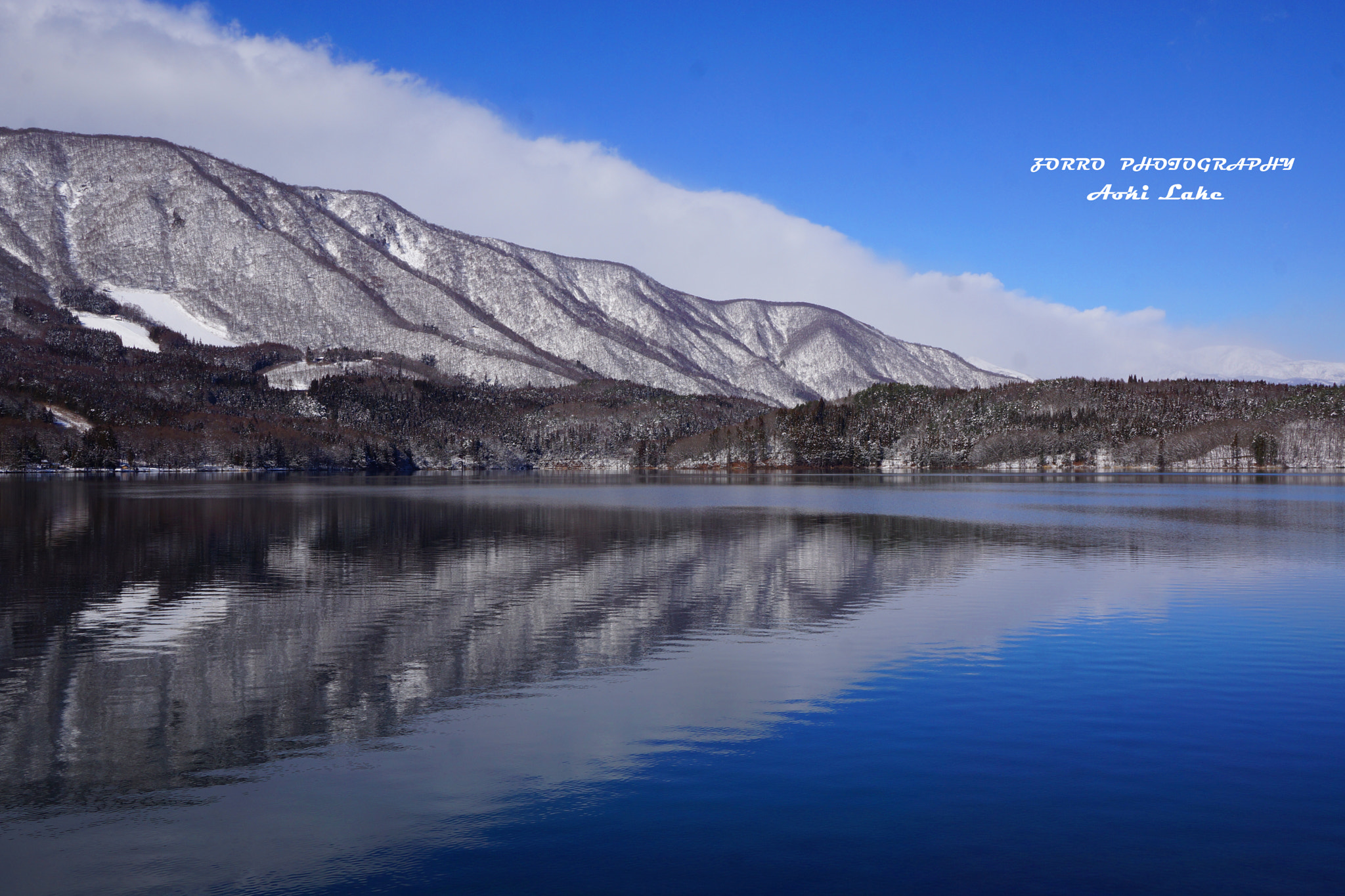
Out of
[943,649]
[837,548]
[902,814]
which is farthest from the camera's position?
[837,548]

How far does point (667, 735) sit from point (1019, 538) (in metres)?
47.6

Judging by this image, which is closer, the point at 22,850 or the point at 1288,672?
the point at 22,850

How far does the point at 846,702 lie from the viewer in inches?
846

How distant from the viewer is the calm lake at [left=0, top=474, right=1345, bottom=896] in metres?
13.2

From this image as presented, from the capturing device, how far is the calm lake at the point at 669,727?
43.4ft

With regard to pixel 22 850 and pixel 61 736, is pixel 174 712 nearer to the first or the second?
pixel 61 736

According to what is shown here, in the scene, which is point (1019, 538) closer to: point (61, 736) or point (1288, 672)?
point (1288, 672)

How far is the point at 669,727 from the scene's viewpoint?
771 inches

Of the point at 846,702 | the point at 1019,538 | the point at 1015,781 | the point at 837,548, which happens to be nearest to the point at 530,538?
the point at 837,548

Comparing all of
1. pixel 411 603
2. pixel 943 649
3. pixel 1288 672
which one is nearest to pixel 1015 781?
pixel 943 649

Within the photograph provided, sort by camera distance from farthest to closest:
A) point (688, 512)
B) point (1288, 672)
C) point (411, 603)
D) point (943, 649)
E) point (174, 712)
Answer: point (688, 512) → point (411, 603) → point (943, 649) → point (1288, 672) → point (174, 712)

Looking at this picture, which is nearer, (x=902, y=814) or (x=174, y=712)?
(x=902, y=814)

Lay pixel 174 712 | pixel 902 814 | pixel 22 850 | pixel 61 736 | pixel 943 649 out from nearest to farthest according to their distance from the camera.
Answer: pixel 22 850 < pixel 902 814 < pixel 61 736 < pixel 174 712 < pixel 943 649

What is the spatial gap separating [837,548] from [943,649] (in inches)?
1084
